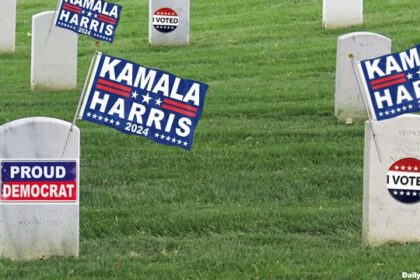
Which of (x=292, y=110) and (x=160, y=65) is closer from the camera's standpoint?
(x=292, y=110)

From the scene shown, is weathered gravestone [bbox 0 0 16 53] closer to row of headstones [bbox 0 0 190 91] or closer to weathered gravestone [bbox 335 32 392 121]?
row of headstones [bbox 0 0 190 91]

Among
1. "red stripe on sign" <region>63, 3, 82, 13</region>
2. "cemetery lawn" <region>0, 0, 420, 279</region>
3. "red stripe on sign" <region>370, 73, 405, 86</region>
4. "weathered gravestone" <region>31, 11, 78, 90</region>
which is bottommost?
"cemetery lawn" <region>0, 0, 420, 279</region>

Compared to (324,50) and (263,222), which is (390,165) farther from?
(324,50)

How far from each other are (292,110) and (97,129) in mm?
2308

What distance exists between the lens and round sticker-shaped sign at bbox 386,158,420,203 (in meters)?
8.49

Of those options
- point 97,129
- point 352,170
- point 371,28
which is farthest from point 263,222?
point 371,28

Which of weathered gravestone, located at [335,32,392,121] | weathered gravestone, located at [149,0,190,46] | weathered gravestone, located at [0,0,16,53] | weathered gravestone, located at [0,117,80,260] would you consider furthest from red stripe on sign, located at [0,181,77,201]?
weathered gravestone, located at [0,0,16,53]

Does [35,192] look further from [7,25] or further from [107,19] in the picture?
[7,25]

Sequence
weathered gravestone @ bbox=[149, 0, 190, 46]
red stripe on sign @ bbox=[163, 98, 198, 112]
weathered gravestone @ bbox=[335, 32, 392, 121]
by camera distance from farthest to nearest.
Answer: weathered gravestone @ bbox=[149, 0, 190, 46], weathered gravestone @ bbox=[335, 32, 392, 121], red stripe on sign @ bbox=[163, 98, 198, 112]

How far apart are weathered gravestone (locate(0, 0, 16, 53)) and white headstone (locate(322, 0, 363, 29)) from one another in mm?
5031

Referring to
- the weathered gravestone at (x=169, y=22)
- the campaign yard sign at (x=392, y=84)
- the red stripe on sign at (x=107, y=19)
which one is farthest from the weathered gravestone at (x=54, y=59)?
the campaign yard sign at (x=392, y=84)

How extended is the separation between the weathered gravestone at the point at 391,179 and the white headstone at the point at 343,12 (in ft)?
37.5

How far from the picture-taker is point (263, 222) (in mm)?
9188

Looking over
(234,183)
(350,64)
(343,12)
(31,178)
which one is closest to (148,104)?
(31,178)
